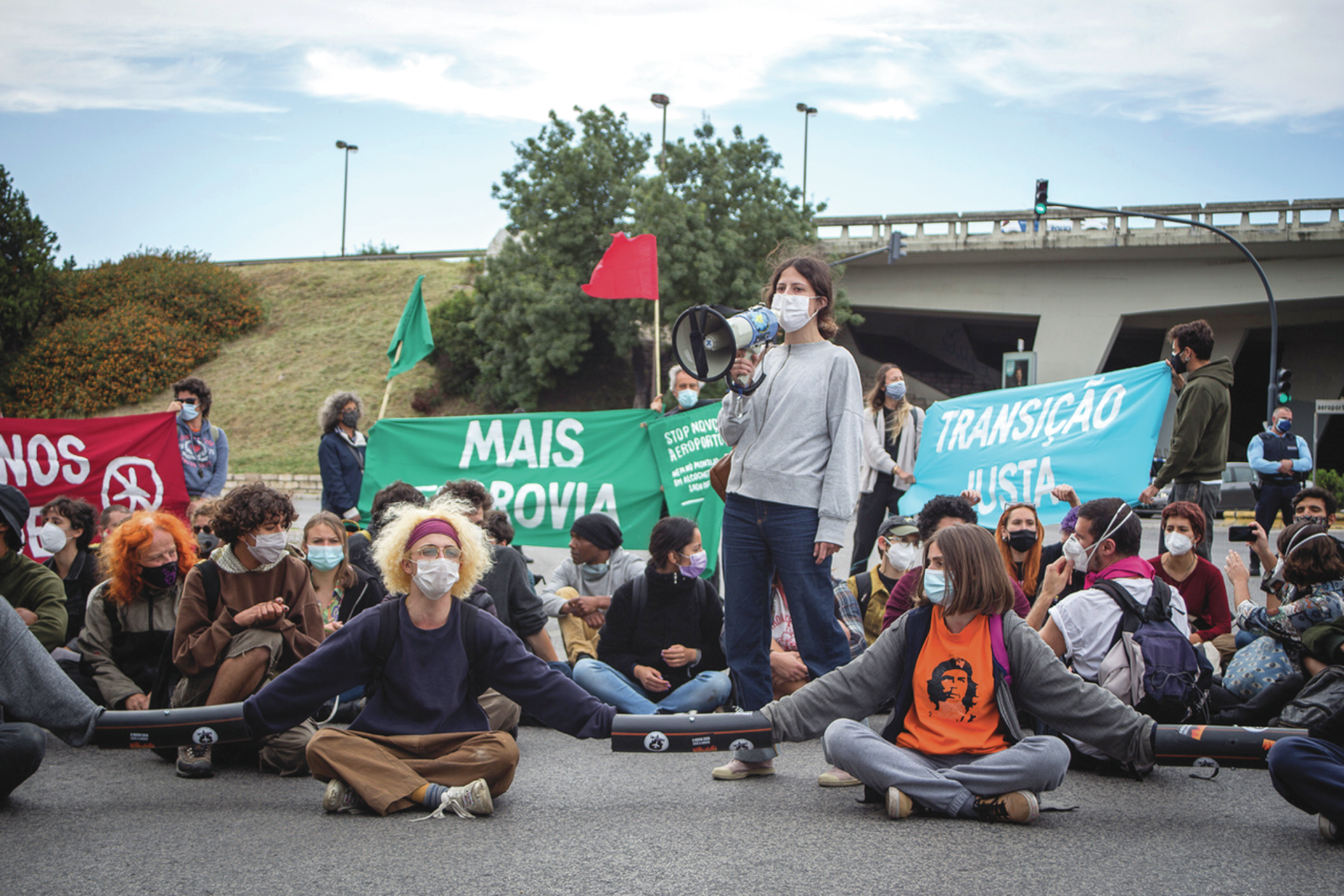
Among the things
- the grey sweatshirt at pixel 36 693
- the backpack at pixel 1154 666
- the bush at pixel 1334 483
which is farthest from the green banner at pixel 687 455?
the bush at pixel 1334 483

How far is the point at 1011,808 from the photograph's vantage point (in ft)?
12.6

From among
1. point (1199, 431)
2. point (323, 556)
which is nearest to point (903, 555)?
point (1199, 431)

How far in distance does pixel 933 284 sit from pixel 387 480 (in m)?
31.1

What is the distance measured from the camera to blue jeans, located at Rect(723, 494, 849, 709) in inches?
179

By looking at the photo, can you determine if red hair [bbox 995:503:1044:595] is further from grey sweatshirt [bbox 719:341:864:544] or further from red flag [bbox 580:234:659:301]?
red flag [bbox 580:234:659:301]

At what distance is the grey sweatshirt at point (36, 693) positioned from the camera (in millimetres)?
4102

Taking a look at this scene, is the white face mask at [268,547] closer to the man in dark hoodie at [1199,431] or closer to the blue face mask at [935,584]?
the blue face mask at [935,584]

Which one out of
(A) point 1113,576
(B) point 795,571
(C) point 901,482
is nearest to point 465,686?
(B) point 795,571

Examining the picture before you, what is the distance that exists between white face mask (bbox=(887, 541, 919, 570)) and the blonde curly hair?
2786 mm

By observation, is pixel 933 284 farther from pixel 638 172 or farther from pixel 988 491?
pixel 988 491

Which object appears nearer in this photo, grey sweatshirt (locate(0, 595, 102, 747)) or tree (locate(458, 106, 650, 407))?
grey sweatshirt (locate(0, 595, 102, 747))

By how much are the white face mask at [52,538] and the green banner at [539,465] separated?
268 centimetres

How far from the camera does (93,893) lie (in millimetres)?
3213

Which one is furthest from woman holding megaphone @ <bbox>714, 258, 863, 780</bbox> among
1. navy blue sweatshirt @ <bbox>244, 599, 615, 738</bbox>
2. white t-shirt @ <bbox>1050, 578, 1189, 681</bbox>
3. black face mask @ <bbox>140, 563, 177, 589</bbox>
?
black face mask @ <bbox>140, 563, 177, 589</bbox>
